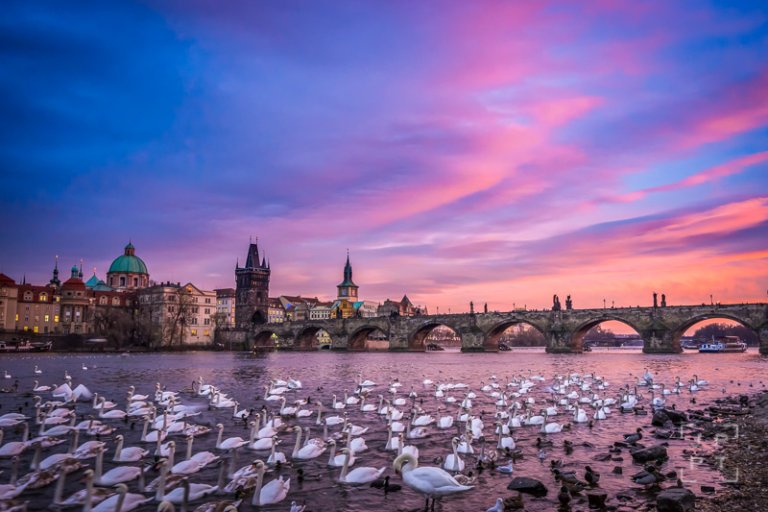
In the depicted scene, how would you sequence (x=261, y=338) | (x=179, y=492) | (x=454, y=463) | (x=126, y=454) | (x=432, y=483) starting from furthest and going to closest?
(x=261, y=338), (x=126, y=454), (x=454, y=463), (x=179, y=492), (x=432, y=483)

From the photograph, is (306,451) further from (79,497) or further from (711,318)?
(711,318)

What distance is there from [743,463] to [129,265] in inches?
6028

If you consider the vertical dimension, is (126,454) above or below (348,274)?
below

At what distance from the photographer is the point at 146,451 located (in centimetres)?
1198

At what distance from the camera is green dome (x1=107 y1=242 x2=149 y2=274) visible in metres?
142

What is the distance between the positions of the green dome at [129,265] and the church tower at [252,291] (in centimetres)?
2590

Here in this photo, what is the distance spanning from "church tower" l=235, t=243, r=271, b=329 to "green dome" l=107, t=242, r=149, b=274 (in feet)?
85.0

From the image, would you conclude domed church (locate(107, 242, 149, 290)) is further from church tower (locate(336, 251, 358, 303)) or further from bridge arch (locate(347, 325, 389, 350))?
bridge arch (locate(347, 325, 389, 350))

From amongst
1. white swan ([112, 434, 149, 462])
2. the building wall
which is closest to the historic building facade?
the building wall

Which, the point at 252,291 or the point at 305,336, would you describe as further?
the point at 252,291

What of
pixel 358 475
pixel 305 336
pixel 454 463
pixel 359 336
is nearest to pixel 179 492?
pixel 358 475

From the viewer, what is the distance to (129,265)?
470 feet

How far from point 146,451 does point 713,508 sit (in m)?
11.2

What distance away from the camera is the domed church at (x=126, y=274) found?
142 m
